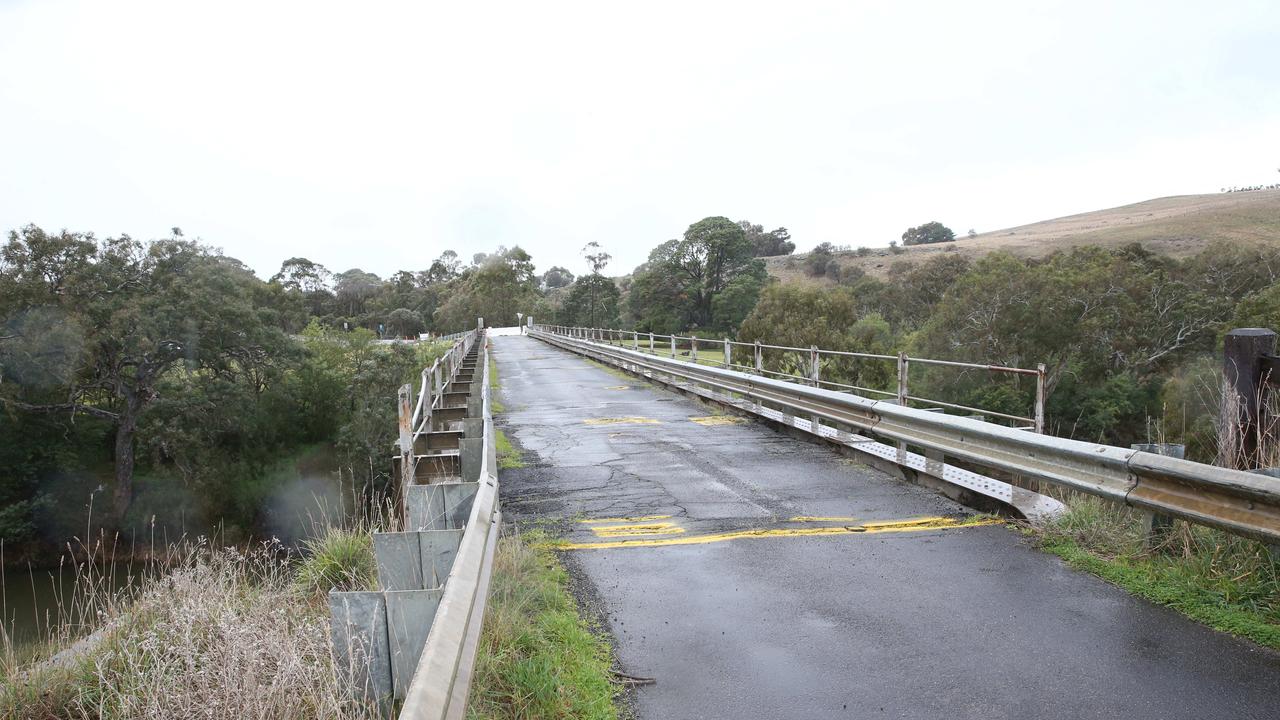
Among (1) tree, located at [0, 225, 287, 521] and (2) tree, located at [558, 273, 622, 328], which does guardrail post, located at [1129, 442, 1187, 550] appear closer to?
(1) tree, located at [0, 225, 287, 521]

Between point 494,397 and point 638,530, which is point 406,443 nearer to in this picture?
point 638,530

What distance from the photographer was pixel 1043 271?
123ft

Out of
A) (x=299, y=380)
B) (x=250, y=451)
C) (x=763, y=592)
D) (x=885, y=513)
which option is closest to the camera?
(x=763, y=592)

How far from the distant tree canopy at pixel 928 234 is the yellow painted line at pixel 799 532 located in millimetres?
155241

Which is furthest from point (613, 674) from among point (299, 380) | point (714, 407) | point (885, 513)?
point (299, 380)

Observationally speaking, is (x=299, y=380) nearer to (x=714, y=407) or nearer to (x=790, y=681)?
(x=714, y=407)

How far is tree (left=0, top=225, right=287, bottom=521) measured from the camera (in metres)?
33.5

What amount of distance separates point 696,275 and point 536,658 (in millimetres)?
78495

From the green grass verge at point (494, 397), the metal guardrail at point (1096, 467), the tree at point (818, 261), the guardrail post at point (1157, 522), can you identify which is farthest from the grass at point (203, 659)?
the tree at point (818, 261)

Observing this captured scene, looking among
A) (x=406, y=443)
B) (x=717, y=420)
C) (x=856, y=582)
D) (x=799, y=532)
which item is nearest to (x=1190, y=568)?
(x=856, y=582)

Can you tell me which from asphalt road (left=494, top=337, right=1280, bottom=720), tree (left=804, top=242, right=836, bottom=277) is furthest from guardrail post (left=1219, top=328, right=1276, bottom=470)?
tree (left=804, top=242, right=836, bottom=277)

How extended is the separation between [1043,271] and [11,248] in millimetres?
44973

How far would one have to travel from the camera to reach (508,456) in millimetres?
10289

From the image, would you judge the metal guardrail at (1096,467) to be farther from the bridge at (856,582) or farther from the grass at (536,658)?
the grass at (536,658)
